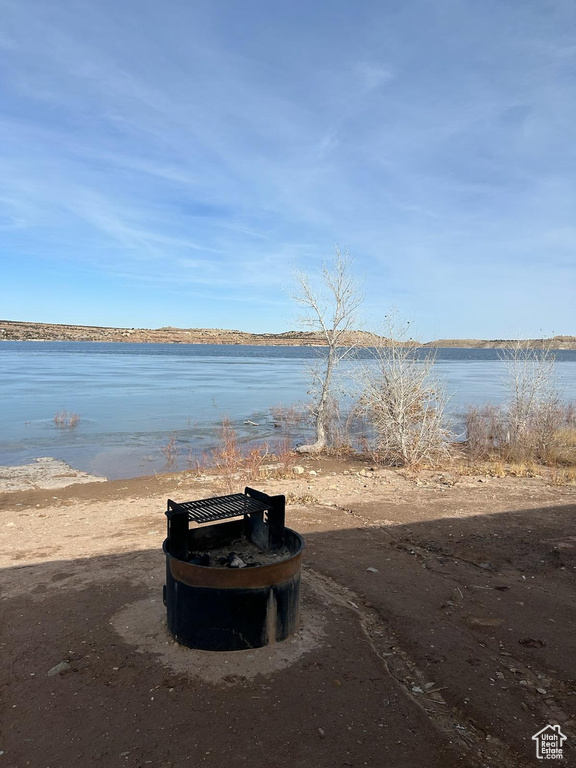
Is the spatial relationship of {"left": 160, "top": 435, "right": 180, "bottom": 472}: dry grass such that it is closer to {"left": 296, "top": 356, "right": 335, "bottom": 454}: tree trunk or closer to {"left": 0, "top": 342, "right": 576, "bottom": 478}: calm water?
{"left": 0, "top": 342, "right": 576, "bottom": 478}: calm water

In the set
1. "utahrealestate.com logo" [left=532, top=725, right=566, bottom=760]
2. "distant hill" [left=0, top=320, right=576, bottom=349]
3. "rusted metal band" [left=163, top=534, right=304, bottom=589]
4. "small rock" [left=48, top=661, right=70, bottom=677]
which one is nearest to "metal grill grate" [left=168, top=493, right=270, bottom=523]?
"rusted metal band" [left=163, top=534, right=304, bottom=589]

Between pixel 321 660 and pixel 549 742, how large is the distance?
4.82 feet

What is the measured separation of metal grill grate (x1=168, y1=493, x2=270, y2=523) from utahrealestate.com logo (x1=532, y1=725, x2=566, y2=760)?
2422 mm

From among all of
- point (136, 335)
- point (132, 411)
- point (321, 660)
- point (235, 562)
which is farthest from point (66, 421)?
point (136, 335)

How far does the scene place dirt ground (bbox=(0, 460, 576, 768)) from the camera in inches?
116

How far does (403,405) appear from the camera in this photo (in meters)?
12.5

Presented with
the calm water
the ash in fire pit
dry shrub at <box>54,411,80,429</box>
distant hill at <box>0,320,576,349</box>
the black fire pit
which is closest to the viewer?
the black fire pit

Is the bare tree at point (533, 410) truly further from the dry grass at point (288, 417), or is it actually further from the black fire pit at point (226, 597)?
the black fire pit at point (226, 597)

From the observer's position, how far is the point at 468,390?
1284 inches

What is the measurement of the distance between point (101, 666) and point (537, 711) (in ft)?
9.55

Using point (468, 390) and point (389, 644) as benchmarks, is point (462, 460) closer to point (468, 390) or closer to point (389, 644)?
point (389, 644)

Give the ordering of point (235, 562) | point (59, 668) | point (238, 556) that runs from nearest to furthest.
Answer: point (59, 668)
point (235, 562)
point (238, 556)

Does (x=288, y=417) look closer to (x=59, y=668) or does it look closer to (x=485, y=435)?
(x=485, y=435)

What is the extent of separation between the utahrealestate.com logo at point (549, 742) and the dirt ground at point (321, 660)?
1.9 inches
